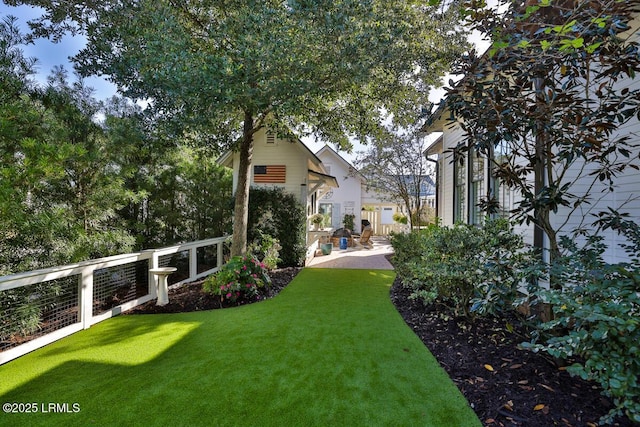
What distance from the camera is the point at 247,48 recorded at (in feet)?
14.4

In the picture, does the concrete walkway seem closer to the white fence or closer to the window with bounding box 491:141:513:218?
the window with bounding box 491:141:513:218

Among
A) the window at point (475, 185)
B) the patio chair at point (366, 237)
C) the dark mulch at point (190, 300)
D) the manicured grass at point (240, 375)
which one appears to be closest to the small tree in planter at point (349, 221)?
the patio chair at point (366, 237)

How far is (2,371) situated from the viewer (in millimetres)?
3008

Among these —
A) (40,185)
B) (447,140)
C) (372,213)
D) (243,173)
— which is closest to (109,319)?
(40,185)

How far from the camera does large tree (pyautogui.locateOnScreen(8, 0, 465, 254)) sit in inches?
174

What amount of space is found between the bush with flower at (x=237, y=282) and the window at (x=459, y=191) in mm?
5027

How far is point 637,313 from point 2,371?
226 inches

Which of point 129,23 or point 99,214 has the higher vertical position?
point 129,23

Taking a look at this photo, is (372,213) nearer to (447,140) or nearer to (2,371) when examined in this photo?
(447,140)

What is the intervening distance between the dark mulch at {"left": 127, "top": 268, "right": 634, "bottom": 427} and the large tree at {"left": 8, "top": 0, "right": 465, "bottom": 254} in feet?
14.3

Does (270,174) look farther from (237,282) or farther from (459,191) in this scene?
(459,191)

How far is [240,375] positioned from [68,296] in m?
2.97

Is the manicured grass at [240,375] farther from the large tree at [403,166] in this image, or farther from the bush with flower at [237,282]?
the large tree at [403,166]

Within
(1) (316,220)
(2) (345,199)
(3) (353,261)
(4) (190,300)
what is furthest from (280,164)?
(2) (345,199)
